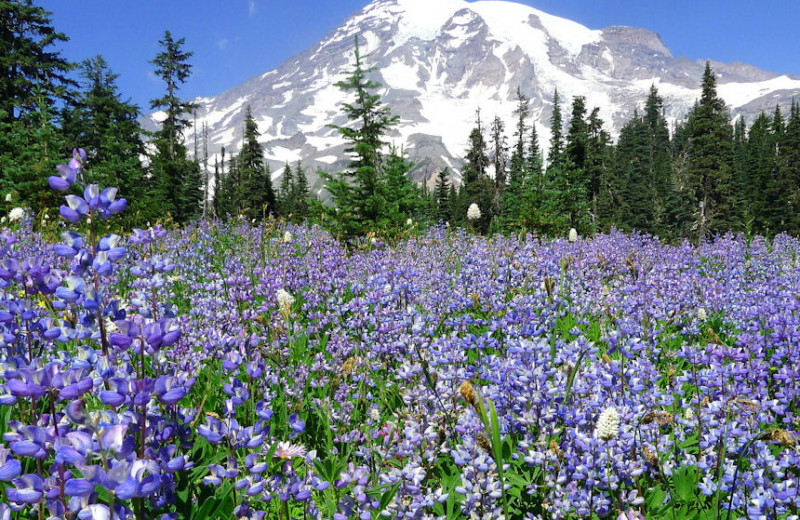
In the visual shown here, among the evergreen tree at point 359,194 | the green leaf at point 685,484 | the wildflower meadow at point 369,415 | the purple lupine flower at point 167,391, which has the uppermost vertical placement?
the evergreen tree at point 359,194

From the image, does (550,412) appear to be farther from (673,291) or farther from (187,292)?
(187,292)

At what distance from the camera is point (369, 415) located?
3.00 meters

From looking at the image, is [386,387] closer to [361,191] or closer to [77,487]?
[77,487]

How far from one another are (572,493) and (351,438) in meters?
1.16

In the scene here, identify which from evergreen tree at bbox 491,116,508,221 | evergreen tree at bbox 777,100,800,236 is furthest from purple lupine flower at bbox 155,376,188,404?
evergreen tree at bbox 777,100,800,236

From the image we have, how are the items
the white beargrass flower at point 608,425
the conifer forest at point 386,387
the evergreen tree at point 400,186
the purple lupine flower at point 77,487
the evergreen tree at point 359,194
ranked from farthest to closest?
the evergreen tree at point 400,186 → the evergreen tree at point 359,194 → the white beargrass flower at point 608,425 → the conifer forest at point 386,387 → the purple lupine flower at point 77,487

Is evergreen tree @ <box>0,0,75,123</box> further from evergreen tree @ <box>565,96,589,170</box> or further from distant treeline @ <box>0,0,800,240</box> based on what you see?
evergreen tree @ <box>565,96,589,170</box>

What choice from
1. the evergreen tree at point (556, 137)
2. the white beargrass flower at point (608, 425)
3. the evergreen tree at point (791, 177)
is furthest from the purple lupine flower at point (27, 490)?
the evergreen tree at point (791, 177)

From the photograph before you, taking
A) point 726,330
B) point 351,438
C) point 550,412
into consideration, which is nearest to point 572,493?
point 550,412

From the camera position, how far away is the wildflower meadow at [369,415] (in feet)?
4.73

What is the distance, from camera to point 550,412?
7.76 feet

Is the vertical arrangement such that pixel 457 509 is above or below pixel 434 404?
below

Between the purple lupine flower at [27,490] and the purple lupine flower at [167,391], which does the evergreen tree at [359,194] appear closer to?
the purple lupine flower at [167,391]

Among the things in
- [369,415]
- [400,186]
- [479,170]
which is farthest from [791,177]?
[369,415]
